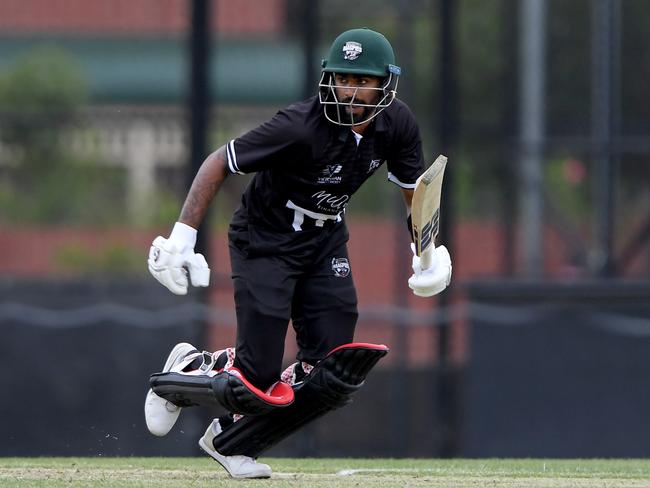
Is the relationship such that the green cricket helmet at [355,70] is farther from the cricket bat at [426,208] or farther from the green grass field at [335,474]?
the green grass field at [335,474]

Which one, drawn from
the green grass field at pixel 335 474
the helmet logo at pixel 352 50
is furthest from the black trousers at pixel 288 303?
the helmet logo at pixel 352 50

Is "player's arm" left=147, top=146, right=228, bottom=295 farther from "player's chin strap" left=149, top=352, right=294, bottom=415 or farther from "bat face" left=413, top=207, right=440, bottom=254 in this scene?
"bat face" left=413, top=207, right=440, bottom=254

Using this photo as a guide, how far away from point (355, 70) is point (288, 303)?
3.20 feet

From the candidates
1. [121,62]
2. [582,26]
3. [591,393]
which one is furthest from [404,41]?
[591,393]

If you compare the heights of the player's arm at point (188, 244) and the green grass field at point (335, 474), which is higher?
the player's arm at point (188, 244)

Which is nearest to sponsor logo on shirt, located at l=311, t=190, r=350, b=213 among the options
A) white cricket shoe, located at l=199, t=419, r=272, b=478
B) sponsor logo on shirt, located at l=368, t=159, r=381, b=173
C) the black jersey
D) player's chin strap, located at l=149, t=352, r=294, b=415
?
the black jersey

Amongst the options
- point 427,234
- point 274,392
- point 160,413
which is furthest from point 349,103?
point 160,413

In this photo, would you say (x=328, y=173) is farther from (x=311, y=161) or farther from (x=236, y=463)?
(x=236, y=463)

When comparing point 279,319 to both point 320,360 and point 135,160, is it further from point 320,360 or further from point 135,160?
point 135,160

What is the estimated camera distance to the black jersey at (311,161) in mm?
5848

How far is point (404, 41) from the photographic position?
10.8 metres

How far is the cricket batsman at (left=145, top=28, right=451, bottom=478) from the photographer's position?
5875 millimetres

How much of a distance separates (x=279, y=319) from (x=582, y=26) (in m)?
5.68

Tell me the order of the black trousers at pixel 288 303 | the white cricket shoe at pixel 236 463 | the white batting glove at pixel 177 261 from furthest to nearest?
the white cricket shoe at pixel 236 463 < the black trousers at pixel 288 303 < the white batting glove at pixel 177 261
